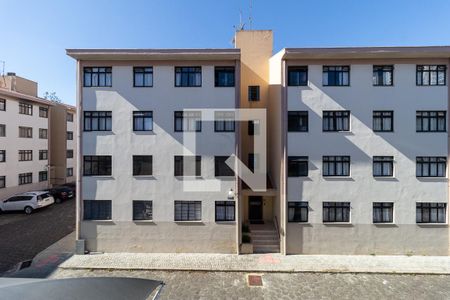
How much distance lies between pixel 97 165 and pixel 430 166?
1827 centimetres

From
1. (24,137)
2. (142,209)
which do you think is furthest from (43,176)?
(142,209)

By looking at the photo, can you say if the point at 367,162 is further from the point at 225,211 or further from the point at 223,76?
the point at 223,76

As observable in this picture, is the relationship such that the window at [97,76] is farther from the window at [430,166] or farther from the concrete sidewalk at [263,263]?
the window at [430,166]

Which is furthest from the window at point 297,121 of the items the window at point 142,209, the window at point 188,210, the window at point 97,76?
the window at point 97,76

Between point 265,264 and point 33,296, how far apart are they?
10.9 metres

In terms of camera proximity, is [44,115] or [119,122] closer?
[119,122]

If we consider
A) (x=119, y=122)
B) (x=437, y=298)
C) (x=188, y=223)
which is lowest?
(x=437, y=298)

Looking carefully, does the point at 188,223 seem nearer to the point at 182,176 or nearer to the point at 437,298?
the point at 182,176

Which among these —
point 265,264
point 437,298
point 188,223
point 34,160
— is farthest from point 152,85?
point 34,160

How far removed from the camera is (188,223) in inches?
560

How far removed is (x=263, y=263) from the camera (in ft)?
42.9

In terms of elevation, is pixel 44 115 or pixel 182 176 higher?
pixel 44 115

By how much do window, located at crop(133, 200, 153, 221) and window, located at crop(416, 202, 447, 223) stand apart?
14680mm

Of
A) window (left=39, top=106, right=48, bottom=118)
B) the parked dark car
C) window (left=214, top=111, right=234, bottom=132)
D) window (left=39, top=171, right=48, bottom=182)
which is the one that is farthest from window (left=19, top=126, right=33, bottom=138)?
window (left=214, top=111, right=234, bottom=132)
